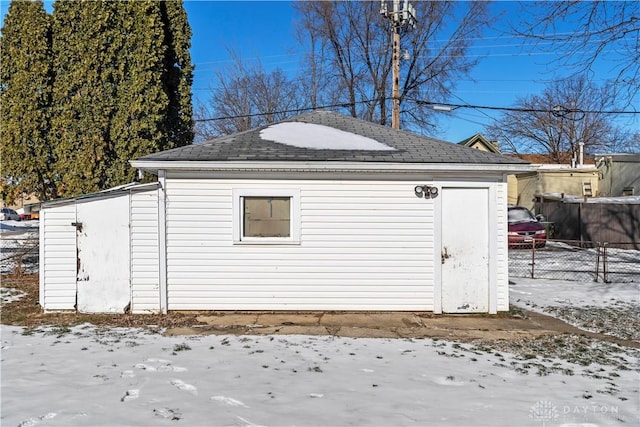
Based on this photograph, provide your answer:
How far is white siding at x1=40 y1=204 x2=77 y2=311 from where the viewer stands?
288 inches

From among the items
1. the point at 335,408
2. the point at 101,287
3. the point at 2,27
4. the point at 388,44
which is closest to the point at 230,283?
the point at 101,287

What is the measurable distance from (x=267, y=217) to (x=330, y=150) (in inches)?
61.2

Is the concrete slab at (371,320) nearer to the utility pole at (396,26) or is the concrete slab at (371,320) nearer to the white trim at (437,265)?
the white trim at (437,265)

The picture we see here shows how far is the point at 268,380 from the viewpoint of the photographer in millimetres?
4461

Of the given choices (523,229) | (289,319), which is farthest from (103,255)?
(523,229)

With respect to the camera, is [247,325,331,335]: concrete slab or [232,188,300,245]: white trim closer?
[247,325,331,335]: concrete slab

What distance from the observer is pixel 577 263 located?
1406cm

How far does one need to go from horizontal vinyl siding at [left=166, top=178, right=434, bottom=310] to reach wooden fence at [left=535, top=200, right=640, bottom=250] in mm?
14422

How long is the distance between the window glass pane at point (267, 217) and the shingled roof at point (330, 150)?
2.41ft

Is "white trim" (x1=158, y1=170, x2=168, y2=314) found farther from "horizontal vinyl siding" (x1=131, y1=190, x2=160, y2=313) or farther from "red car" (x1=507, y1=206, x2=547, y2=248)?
"red car" (x1=507, y1=206, x2=547, y2=248)

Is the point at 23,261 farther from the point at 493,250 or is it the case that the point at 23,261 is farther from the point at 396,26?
the point at 396,26

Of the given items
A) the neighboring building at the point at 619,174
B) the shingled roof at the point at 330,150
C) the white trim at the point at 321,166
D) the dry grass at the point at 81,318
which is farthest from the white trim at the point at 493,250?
the neighboring building at the point at 619,174

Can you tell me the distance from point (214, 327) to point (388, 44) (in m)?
20.4

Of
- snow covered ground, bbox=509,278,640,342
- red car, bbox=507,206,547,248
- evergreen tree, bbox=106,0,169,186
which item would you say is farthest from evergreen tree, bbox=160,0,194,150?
red car, bbox=507,206,547,248
